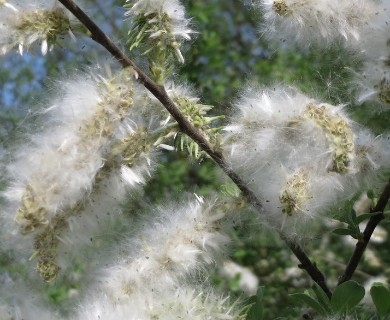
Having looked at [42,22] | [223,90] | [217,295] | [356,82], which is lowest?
[223,90]

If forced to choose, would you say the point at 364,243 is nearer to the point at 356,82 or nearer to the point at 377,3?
the point at 356,82

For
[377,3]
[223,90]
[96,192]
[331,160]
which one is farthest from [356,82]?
[223,90]

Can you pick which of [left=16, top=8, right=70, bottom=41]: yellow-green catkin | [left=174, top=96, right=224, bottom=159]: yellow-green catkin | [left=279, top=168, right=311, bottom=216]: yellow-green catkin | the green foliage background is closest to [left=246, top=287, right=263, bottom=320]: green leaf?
the green foliage background

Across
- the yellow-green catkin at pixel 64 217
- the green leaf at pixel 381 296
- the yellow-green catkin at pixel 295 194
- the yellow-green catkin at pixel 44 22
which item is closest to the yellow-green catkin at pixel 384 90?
the yellow-green catkin at pixel 295 194

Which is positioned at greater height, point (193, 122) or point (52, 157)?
point (52, 157)

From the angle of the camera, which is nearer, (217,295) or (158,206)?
(217,295)

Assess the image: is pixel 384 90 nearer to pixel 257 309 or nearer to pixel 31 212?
pixel 257 309

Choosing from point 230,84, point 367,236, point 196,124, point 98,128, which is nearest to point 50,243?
point 98,128
